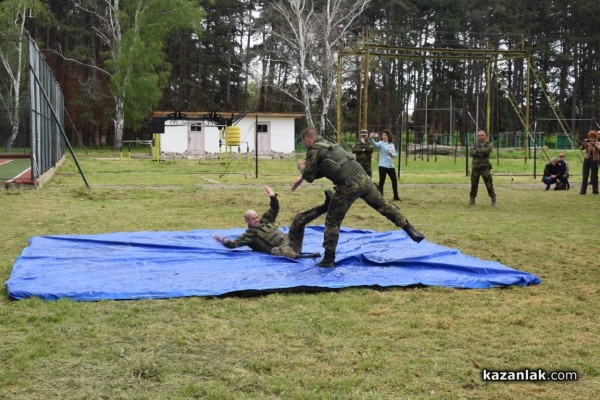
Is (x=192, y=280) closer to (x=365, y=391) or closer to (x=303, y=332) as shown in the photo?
(x=303, y=332)

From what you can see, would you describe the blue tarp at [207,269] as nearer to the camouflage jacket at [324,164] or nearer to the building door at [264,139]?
the camouflage jacket at [324,164]

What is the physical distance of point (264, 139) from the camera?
150 ft

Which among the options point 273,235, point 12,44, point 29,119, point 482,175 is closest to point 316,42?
point 12,44

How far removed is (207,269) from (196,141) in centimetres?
3619

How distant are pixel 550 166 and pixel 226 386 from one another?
61.6 ft

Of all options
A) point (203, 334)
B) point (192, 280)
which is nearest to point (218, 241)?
point (192, 280)

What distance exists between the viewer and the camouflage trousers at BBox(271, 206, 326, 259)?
871 cm

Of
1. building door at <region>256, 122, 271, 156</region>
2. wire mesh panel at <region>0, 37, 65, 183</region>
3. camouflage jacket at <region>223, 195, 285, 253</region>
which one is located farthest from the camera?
building door at <region>256, 122, 271, 156</region>

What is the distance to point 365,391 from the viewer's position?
14.4ft

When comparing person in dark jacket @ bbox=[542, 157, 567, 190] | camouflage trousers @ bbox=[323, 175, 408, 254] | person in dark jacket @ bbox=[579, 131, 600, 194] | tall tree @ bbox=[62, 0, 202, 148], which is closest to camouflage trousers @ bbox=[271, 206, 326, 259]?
camouflage trousers @ bbox=[323, 175, 408, 254]

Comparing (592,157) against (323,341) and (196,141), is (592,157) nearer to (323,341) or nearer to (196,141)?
(323,341)

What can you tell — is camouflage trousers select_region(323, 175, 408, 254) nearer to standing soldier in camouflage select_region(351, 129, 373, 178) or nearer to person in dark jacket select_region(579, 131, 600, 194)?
standing soldier in camouflage select_region(351, 129, 373, 178)

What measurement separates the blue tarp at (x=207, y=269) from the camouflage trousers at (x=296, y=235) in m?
0.13

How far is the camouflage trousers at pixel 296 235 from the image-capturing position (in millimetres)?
8711
